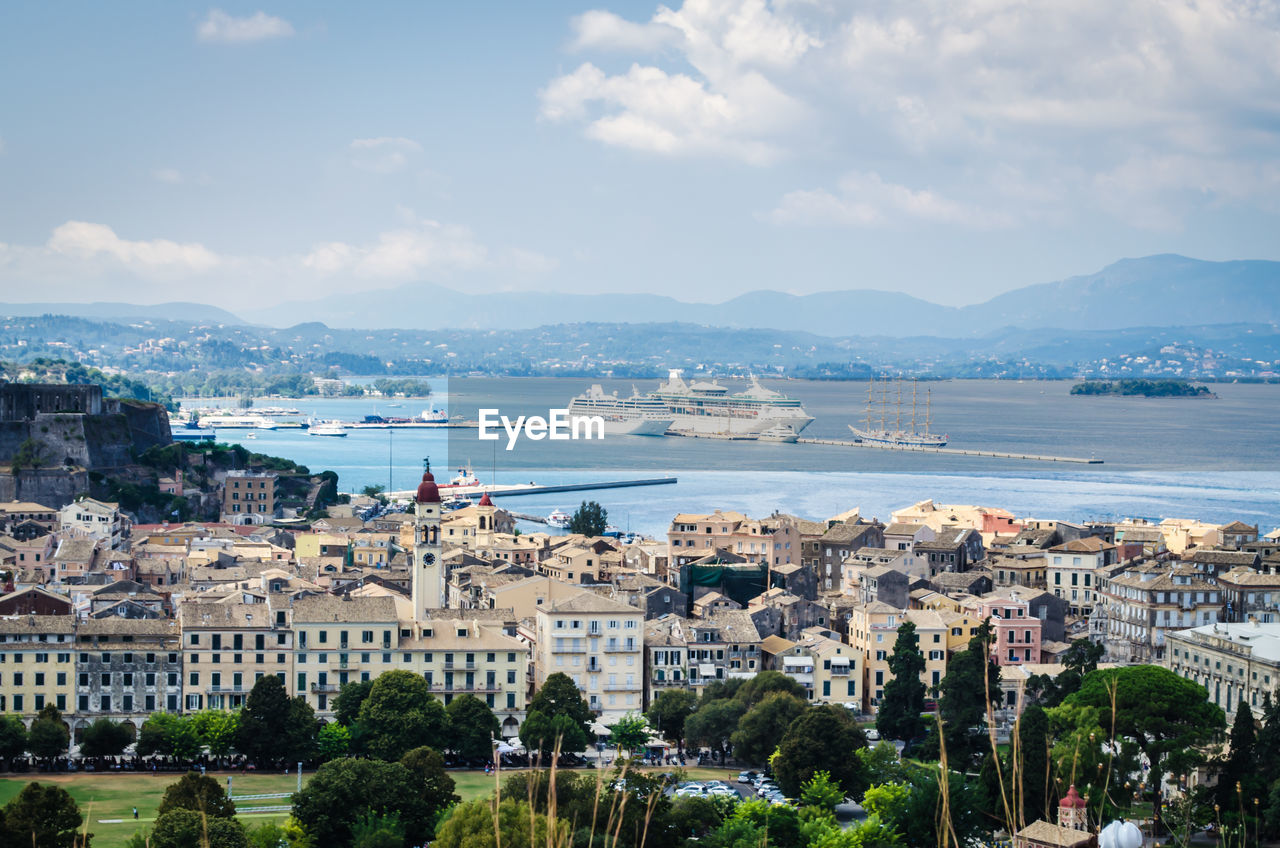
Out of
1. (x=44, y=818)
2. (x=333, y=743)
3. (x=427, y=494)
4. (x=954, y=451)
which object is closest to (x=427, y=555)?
(x=427, y=494)

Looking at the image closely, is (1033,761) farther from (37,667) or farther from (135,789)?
(37,667)

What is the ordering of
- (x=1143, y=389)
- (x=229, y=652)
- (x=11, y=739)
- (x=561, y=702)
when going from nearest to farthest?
(x=11, y=739)
(x=561, y=702)
(x=229, y=652)
(x=1143, y=389)

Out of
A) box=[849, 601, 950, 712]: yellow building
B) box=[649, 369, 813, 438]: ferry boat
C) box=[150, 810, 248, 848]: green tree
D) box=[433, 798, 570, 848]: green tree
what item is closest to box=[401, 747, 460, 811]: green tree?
box=[433, 798, 570, 848]: green tree

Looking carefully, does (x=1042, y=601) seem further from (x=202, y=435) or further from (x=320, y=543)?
(x=202, y=435)

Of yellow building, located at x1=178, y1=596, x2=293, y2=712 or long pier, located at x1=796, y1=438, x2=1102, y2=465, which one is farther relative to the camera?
long pier, located at x1=796, y1=438, x2=1102, y2=465

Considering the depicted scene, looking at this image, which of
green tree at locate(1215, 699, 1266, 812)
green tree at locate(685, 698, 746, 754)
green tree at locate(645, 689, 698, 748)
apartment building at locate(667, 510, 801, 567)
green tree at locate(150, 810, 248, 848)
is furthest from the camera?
apartment building at locate(667, 510, 801, 567)

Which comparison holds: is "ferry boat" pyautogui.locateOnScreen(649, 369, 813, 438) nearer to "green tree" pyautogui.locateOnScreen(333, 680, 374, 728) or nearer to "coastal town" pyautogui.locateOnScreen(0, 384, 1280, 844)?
"coastal town" pyautogui.locateOnScreen(0, 384, 1280, 844)
